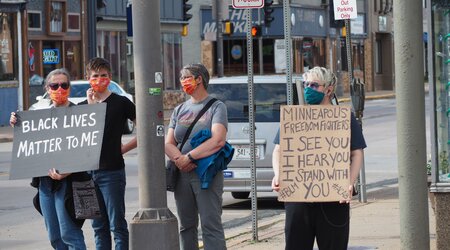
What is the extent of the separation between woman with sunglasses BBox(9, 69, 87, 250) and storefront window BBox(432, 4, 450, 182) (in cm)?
294

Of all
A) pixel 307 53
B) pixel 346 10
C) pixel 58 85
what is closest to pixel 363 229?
pixel 346 10

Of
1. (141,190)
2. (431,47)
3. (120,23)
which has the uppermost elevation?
(120,23)

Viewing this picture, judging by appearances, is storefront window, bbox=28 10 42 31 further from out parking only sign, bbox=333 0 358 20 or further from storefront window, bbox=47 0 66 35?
out parking only sign, bbox=333 0 358 20

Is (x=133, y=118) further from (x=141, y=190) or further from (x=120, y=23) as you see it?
(x=120, y=23)

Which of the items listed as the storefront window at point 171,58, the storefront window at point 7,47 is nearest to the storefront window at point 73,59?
the storefront window at point 7,47

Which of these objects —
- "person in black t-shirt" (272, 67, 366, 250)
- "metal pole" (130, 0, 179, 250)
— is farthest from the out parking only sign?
"person in black t-shirt" (272, 67, 366, 250)

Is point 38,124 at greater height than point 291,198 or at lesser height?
greater

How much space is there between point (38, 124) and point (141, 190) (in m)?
0.96

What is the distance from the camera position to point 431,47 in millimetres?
8961

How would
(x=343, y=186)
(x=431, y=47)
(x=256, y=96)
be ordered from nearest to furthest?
(x=343, y=186)
(x=431, y=47)
(x=256, y=96)

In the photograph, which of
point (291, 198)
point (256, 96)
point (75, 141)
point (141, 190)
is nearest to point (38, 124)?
point (75, 141)

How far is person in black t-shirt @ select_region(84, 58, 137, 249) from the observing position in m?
8.48

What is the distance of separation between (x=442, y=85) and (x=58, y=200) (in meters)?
3.28

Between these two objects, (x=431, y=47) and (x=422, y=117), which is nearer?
(x=422, y=117)
